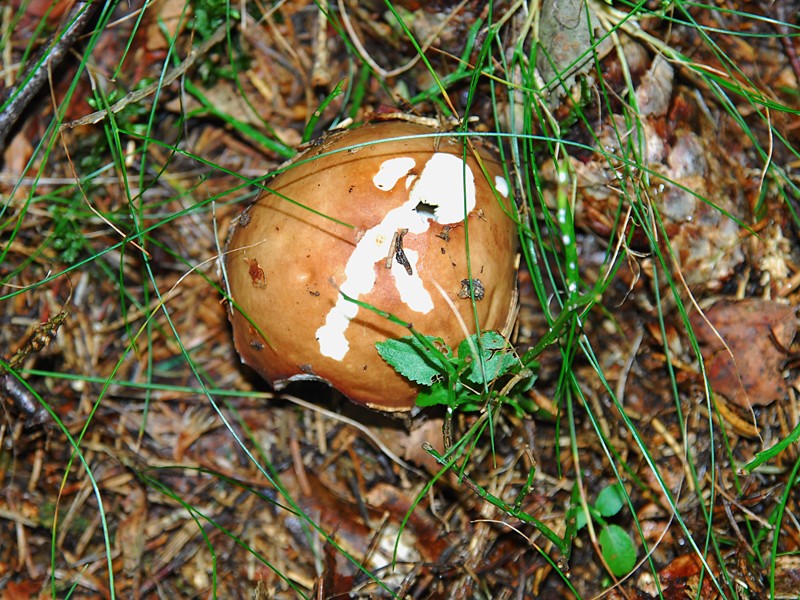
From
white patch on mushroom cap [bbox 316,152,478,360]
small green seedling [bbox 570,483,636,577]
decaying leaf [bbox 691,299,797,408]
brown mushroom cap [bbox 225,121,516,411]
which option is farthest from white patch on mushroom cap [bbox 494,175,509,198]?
small green seedling [bbox 570,483,636,577]

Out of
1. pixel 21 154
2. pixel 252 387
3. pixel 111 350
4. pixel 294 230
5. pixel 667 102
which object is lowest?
pixel 252 387

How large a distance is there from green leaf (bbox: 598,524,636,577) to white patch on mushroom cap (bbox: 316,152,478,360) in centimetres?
94

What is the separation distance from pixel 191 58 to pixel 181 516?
150cm

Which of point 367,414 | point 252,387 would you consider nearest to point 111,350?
point 252,387

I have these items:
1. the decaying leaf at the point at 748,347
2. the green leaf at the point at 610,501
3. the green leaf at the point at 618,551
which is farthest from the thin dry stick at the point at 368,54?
the green leaf at the point at 618,551

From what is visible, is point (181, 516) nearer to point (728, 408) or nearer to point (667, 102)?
point (728, 408)

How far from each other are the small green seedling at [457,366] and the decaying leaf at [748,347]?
0.67m

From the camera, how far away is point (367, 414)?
89.0 inches

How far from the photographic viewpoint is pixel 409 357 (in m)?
1.73

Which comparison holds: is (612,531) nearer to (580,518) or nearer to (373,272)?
(580,518)

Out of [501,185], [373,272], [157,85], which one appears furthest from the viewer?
[157,85]

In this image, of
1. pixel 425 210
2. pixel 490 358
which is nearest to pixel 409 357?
pixel 490 358

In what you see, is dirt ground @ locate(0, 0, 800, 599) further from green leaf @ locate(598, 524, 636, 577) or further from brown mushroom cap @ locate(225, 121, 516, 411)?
brown mushroom cap @ locate(225, 121, 516, 411)

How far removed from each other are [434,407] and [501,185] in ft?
2.28
